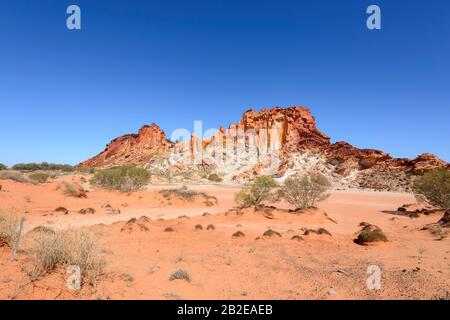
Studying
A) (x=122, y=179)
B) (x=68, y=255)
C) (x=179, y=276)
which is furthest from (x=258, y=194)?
(x=68, y=255)

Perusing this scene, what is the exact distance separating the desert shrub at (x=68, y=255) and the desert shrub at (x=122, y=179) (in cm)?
2328

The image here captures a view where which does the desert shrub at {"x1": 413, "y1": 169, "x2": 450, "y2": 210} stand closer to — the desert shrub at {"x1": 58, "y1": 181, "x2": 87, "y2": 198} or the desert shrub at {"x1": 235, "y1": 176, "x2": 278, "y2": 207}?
the desert shrub at {"x1": 235, "y1": 176, "x2": 278, "y2": 207}

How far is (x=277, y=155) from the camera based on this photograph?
229 ft

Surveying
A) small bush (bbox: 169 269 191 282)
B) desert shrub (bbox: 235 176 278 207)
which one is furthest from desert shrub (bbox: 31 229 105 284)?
desert shrub (bbox: 235 176 278 207)

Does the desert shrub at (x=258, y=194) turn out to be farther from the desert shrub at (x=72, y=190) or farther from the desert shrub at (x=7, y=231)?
the desert shrub at (x=7, y=231)

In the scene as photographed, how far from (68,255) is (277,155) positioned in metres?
65.6

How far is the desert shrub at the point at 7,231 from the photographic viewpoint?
22.1 ft

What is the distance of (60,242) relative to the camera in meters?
5.84

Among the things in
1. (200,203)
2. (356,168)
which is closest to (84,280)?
(200,203)

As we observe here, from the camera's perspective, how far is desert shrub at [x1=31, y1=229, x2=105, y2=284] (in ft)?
17.9

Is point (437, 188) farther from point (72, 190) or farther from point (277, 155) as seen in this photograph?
point (277, 155)

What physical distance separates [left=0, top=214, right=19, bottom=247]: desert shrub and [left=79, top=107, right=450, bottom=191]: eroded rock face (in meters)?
49.1

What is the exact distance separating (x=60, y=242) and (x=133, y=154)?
8674 centimetres

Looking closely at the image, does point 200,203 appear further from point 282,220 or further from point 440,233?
point 440,233
